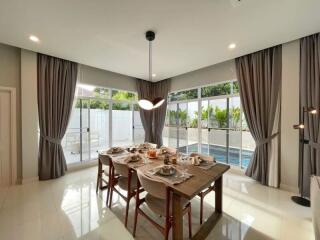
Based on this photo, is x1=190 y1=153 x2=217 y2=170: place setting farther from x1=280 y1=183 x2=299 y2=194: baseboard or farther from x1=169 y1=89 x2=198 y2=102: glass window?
x1=169 y1=89 x2=198 y2=102: glass window

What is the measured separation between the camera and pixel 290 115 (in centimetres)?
281

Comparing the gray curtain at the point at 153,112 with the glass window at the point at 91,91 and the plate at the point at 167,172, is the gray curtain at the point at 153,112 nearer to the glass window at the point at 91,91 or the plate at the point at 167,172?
the glass window at the point at 91,91

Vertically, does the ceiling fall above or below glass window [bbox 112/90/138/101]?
above

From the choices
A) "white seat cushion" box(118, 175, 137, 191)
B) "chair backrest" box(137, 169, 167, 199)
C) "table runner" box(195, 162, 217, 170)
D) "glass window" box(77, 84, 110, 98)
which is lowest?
"white seat cushion" box(118, 175, 137, 191)

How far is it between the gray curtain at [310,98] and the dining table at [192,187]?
5.27 ft

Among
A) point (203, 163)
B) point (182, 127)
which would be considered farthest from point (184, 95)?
point (203, 163)

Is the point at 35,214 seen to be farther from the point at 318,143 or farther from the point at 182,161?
the point at 318,143

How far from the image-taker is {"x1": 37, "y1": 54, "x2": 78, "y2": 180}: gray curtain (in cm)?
327

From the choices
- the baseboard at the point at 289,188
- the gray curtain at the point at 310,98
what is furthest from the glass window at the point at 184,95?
the baseboard at the point at 289,188

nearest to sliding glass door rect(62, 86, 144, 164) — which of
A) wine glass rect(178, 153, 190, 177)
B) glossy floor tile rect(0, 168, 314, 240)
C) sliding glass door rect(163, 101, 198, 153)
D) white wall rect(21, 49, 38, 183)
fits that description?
white wall rect(21, 49, 38, 183)

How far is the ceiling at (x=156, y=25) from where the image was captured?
185cm

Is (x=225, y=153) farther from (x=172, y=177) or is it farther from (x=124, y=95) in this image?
(x=124, y=95)

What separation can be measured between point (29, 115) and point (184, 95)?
3.90 metres

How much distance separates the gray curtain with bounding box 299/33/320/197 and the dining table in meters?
1.61
